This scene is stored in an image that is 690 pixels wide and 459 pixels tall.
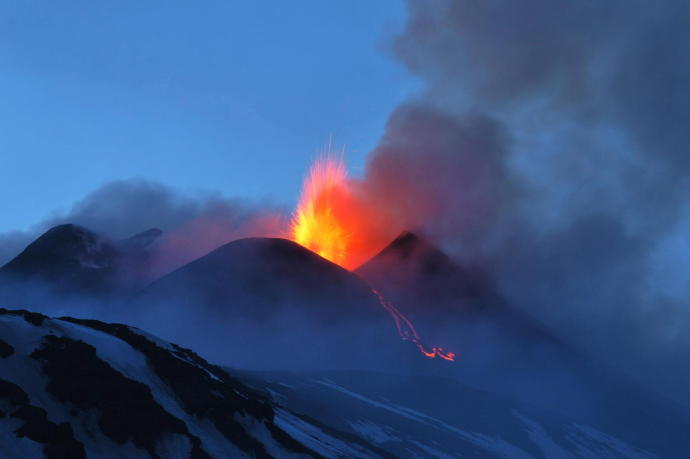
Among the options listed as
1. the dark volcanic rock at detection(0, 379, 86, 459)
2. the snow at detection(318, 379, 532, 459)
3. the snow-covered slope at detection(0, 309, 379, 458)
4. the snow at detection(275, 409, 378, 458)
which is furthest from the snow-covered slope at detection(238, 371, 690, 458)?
the dark volcanic rock at detection(0, 379, 86, 459)

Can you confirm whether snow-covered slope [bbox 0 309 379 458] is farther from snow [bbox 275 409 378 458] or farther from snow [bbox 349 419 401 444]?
snow [bbox 349 419 401 444]

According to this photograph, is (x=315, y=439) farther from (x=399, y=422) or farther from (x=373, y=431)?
(x=399, y=422)

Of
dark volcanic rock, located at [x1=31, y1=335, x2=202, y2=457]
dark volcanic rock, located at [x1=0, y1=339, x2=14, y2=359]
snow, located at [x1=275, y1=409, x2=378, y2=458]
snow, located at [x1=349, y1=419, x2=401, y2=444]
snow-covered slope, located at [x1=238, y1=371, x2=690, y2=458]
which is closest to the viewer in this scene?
dark volcanic rock, located at [x1=31, y1=335, x2=202, y2=457]

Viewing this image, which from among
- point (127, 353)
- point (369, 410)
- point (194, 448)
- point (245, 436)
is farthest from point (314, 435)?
point (369, 410)

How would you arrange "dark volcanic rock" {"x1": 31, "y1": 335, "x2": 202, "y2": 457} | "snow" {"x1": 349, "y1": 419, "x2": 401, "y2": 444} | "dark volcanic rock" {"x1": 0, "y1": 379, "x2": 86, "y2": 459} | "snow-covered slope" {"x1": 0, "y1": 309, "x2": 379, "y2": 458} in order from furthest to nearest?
1. "snow" {"x1": 349, "y1": 419, "x2": 401, "y2": 444}
2. "dark volcanic rock" {"x1": 31, "y1": 335, "x2": 202, "y2": 457}
3. "snow-covered slope" {"x1": 0, "y1": 309, "x2": 379, "y2": 458}
4. "dark volcanic rock" {"x1": 0, "y1": 379, "x2": 86, "y2": 459}

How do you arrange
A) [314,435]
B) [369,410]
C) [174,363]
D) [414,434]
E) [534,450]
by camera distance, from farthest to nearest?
[534,450] < [369,410] < [414,434] < [314,435] < [174,363]

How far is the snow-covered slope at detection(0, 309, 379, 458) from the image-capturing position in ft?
124

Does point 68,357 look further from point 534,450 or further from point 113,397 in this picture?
point 534,450

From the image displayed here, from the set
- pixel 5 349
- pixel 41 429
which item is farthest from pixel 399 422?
pixel 41 429

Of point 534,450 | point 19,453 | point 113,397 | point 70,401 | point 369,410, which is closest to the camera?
point 19,453

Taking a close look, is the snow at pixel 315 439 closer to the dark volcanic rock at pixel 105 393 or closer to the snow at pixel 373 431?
the dark volcanic rock at pixel 105 393

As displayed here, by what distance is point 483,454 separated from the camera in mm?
147875

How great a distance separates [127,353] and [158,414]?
11683 mm

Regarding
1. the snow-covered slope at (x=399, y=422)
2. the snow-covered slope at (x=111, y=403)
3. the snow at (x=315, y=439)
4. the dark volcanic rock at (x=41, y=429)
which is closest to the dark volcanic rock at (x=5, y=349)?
the snow-covered slope at (x=111, y=403)
